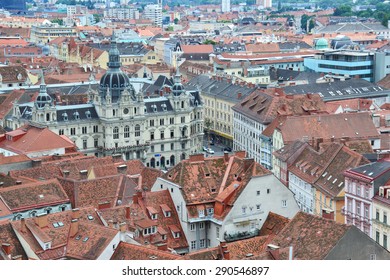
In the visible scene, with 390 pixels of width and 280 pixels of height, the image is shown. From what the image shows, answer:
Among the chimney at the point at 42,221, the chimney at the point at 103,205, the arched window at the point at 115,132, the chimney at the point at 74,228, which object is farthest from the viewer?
the arched window at the point at 115,132

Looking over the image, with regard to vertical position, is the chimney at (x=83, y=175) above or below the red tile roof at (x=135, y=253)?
below

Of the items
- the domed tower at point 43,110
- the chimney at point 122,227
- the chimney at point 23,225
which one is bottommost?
the domed tower at point 43,110

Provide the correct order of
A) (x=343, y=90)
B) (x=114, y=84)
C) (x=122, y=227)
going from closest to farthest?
(x=122, y=227) → (x=114, y=84) → (x=343, y=90)

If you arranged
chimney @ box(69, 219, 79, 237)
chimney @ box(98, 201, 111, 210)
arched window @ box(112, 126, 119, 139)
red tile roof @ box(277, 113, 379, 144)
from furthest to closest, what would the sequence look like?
arched window @ box(112, 126, 119, 139) < red tile roof @ box(277, 113, 379, 144) < chimney @ box(98, 201, 111, 210) < chimney @ box(69, 219, 79, 237)

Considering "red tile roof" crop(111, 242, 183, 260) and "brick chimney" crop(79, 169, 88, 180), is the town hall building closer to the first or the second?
"brick chimney" crop(79, 169, 88, 180)

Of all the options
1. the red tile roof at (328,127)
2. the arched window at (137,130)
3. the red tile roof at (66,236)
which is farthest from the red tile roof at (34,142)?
the red tile roof at (66,236)

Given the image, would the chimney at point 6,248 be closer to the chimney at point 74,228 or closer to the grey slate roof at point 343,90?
the chimney at point 74,228

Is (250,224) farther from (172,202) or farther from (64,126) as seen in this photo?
(64,126)

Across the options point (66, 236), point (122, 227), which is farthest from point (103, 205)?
point (122, 227)

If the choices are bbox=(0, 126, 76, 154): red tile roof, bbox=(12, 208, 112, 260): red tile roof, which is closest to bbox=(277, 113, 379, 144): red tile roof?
bbox=(0, 126, 76, 154): red tile roof

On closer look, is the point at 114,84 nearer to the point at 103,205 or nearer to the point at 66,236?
the point at 103,205
